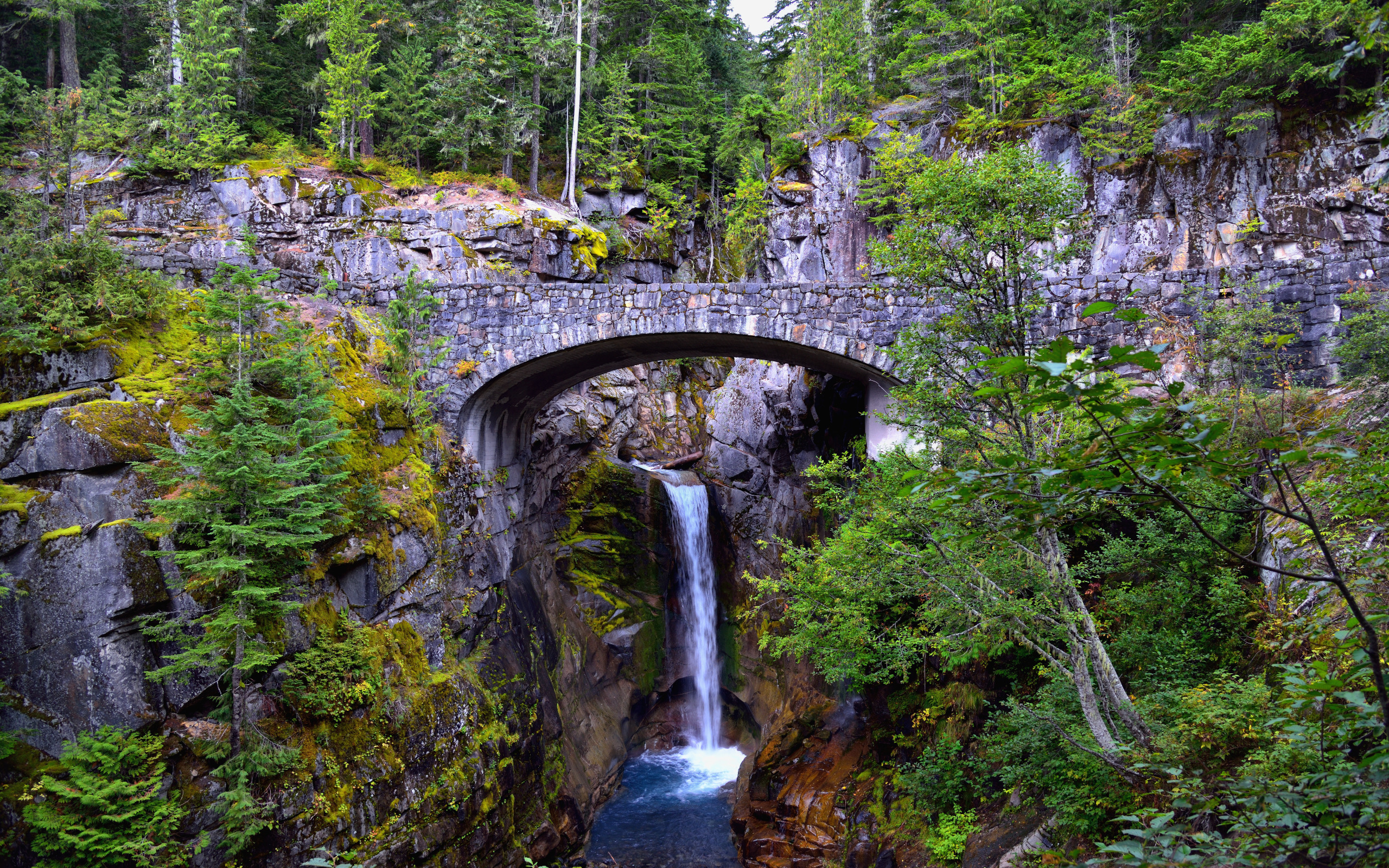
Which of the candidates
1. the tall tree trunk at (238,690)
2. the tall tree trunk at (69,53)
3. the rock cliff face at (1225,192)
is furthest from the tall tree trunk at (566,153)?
the tall tree trunk at (238,690)

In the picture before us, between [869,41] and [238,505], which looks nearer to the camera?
[238,505]

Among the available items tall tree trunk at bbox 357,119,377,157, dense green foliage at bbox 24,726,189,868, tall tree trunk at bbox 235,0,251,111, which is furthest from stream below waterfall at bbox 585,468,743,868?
tall tree trunk at bbox 235,0,251,111

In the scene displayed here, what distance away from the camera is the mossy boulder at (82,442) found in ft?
23.1

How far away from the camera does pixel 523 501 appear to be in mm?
14727

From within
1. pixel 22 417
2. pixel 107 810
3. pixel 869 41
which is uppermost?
pixel 869 41

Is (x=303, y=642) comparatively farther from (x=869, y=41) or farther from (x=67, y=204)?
(x=869, y=41)

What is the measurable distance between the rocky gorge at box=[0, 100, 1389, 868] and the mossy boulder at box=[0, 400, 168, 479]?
0.10ft

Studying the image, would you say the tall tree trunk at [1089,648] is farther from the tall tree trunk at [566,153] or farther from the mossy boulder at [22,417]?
the tall tree trunk at [566,153]

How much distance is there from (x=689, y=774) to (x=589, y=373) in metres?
8.76

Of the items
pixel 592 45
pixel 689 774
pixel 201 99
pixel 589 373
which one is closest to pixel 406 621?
pixel 589 373

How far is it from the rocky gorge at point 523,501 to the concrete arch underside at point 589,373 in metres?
0.60

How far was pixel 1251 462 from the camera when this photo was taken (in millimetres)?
2197

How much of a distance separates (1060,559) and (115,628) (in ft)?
28.6

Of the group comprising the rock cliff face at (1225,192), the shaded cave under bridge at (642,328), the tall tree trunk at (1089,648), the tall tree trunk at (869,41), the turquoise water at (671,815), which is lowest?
the turquoise water at (671,815)
